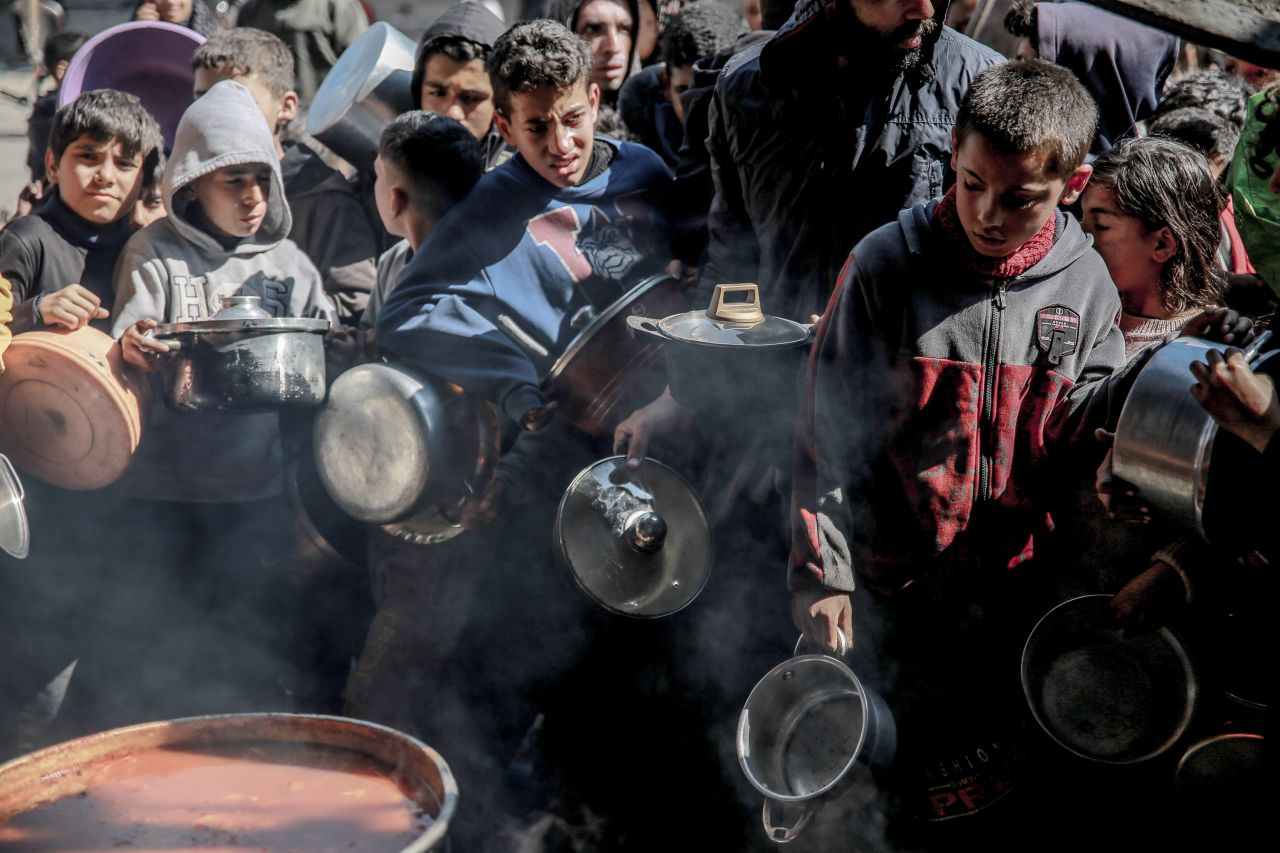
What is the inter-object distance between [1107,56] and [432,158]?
7.60 ft

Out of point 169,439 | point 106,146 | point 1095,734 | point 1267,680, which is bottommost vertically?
point 169,439

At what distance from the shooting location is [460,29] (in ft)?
14.7

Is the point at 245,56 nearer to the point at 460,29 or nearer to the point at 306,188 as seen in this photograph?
the point at 306,188

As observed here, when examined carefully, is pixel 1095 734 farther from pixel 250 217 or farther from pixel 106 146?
pixel 106 146

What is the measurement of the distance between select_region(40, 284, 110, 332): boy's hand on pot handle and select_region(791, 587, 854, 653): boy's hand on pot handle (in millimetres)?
2408

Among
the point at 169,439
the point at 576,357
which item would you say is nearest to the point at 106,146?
the point at 169,439

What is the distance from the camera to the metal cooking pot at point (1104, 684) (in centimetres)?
252

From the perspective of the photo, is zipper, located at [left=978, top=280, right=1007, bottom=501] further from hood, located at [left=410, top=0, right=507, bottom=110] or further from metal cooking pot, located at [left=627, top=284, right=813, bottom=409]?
hood, located at [left=410, top=0, right=507, bottom=110]

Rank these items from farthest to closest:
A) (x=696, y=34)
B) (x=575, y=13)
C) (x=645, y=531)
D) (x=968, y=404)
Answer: (x=575, y=13) → (x=696, y=34) → (x=645, y=531) → (x=968, y=404)

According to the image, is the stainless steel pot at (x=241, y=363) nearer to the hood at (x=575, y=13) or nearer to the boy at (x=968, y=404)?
the boy at (x=968, y=404)

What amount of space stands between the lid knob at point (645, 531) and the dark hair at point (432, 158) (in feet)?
4.78

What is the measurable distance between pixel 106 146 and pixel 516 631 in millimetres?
2265

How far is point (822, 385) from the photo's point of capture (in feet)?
8.79

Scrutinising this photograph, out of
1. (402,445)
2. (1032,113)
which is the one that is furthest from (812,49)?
(402,445)
